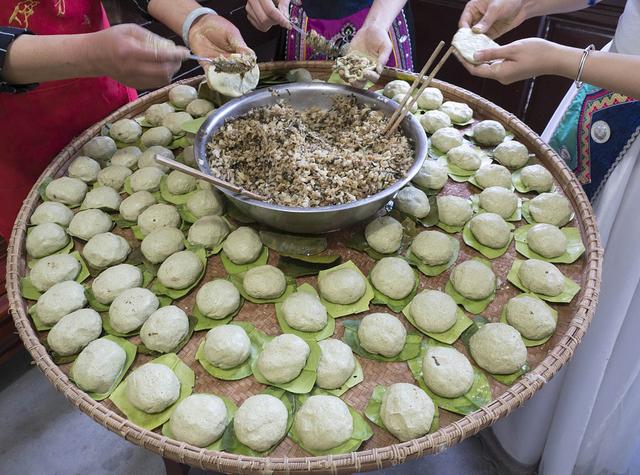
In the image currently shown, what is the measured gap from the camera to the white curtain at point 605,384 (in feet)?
6.46

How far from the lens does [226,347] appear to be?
4.80 ft

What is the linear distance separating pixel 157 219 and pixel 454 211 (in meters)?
1.18

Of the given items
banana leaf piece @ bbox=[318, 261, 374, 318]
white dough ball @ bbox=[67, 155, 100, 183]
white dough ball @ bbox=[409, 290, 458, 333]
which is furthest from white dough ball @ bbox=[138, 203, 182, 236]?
white dough ball @ bbox=[409, 290, 458, 333]

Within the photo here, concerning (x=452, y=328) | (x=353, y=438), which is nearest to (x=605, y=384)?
(x=452, y=328)

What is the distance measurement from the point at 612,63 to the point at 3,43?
6.73 feet

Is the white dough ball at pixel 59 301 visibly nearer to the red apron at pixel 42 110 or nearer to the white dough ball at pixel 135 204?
the white dough ball at pixel 135 204

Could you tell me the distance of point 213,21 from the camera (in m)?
2.25

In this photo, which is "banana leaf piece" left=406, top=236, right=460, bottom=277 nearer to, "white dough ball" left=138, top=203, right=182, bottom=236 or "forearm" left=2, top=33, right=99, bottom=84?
"white dough ball" left=138, top=203, right=182, bottom=236

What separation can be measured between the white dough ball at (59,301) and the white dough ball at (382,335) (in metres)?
0.97

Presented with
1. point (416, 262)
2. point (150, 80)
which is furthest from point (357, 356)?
point (150, 80)

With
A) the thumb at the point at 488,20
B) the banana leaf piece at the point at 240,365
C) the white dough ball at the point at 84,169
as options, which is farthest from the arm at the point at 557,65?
the white dough ball at the point at 84,169

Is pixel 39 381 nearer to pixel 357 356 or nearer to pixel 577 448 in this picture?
pixel 357 356

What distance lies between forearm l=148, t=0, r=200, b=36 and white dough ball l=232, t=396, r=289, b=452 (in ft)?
5.90

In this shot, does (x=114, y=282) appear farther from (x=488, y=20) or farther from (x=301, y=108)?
(x=488, y=20)
